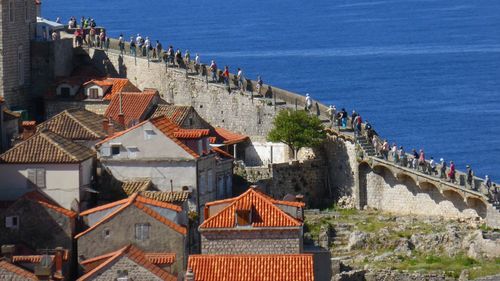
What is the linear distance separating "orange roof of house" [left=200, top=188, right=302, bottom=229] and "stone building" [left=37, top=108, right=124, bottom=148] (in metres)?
14.2

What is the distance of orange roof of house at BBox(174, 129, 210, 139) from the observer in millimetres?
88688

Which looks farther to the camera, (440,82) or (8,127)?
(440,82)

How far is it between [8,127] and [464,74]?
85657 millimetres

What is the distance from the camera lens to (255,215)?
252ft

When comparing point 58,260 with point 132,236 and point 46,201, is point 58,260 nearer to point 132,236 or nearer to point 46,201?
point 132,236

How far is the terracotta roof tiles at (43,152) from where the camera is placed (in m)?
83.9

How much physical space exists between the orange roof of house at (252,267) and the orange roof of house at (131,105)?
25228 millimetres

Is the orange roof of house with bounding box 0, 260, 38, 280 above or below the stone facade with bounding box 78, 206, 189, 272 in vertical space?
below

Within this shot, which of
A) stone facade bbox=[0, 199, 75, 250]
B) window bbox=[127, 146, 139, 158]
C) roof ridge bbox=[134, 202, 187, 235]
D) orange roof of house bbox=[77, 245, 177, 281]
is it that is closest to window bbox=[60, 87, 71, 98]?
window bbox=[127, 146, 139, 158]

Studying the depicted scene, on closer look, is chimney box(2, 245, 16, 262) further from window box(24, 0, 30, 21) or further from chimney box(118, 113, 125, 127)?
window box(24, 0, 30, 21)

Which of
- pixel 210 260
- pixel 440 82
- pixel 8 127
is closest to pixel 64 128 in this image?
pixel 8 127

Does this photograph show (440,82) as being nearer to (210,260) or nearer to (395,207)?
(395,207)

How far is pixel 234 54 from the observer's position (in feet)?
612

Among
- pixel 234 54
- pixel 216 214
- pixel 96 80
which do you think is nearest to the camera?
pixel 216 214
